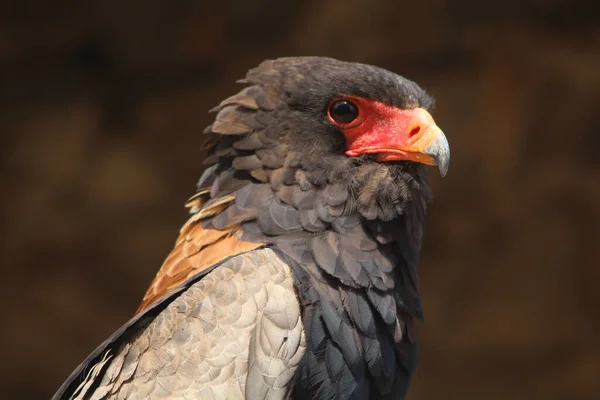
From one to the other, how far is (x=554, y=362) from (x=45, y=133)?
549 cm

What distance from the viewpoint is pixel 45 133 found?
827 cm

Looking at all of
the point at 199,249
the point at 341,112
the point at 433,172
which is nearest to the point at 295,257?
the point at 199,249

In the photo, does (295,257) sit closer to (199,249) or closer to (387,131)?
(199,249)

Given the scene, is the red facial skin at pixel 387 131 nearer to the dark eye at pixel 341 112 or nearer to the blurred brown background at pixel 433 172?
the dark eye at pixel 341 112

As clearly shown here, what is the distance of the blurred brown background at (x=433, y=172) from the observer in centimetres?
786

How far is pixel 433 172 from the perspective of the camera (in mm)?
8055

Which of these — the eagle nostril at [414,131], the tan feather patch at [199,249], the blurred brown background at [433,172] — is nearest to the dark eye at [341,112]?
the eagle nostril at [414,131]

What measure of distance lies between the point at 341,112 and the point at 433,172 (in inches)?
165

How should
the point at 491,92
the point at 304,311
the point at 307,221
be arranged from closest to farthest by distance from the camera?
1. the point at 304,311
2. the point at 307,221
3. the point at 491,92

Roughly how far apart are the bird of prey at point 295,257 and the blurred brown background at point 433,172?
3.92 meters

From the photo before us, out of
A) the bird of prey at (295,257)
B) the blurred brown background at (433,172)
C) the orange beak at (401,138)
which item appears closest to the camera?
the bird of prey at (295,257)

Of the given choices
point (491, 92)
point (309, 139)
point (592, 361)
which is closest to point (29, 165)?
point (491, 92)

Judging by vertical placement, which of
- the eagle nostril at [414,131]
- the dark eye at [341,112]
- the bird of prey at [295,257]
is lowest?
the bird of prey at [295,257]

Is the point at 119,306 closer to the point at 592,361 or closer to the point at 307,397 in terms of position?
the point at 592,361
